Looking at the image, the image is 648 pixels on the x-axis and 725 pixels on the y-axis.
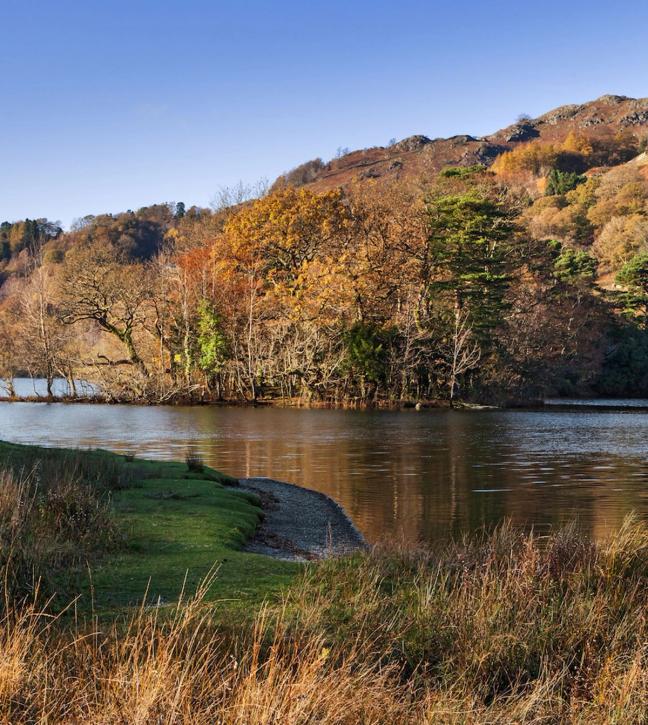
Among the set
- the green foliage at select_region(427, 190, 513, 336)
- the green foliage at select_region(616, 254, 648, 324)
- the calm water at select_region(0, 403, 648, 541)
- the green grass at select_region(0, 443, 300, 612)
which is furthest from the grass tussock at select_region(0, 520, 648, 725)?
the green foliage at select_region(616, 254, 648, 324)

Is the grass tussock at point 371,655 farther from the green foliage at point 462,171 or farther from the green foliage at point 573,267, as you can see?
the green foliage at point 573,267

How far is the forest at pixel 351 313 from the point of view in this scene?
2355 inches

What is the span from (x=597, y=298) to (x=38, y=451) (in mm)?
64503

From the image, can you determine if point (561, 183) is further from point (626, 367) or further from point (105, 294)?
point (105, 294)

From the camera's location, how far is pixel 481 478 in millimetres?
26125

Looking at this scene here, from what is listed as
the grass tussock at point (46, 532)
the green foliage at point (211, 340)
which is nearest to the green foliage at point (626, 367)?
the green foliage at point (211, 340)

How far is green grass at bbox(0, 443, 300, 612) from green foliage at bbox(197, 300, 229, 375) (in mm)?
40573

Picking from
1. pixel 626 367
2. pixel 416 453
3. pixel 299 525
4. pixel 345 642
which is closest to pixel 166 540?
pixel 299 525

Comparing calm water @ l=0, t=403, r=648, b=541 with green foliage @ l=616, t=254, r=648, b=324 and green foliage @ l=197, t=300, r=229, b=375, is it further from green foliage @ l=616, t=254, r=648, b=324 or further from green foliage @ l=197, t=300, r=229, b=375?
green foliage @ l=616, t=254, r=648, b=324

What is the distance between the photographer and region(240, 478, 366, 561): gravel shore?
49.7ft

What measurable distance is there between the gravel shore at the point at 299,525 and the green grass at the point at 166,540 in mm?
489

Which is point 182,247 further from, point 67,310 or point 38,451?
point 38,451

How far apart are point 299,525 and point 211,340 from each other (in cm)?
4649

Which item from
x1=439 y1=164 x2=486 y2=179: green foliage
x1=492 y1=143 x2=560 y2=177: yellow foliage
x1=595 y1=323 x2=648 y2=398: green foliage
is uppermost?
x1=492 y1=143 x2=560 y2=177: yellow foliage
